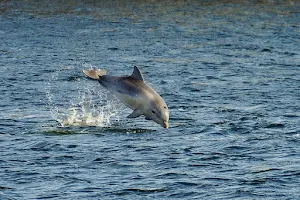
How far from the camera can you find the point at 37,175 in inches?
744

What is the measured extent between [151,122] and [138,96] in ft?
13.3

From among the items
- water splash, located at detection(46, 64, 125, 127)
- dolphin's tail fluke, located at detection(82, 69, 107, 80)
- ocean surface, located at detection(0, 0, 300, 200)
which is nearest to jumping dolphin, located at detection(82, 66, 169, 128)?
dolphin's tail fluke, located at detection(82, 69, 107, 80)

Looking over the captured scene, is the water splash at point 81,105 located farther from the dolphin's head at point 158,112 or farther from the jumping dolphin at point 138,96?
the dolphin's head at point 158,112

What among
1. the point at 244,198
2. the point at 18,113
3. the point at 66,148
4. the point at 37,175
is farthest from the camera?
the point at 18,113

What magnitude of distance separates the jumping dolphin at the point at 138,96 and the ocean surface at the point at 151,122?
841mm

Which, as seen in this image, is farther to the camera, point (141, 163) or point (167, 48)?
point (167, 48)

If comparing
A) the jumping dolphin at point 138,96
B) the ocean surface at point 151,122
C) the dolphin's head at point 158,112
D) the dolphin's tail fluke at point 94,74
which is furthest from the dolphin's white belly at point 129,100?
the ocean surface at point 151,122

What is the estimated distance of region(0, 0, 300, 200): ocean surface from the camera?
1845cm

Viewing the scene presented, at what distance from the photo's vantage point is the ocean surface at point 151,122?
18453 millimetres

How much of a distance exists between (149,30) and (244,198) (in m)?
33.7

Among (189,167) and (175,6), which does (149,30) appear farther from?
(189,167)

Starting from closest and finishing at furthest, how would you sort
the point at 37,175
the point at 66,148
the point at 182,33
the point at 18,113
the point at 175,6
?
the point at 37,175 < the point at 66,148 < the point at 18,113 < the point at 182,33 < the point at 175,6

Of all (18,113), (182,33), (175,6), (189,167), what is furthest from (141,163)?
(175,6)

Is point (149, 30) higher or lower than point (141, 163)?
lower
